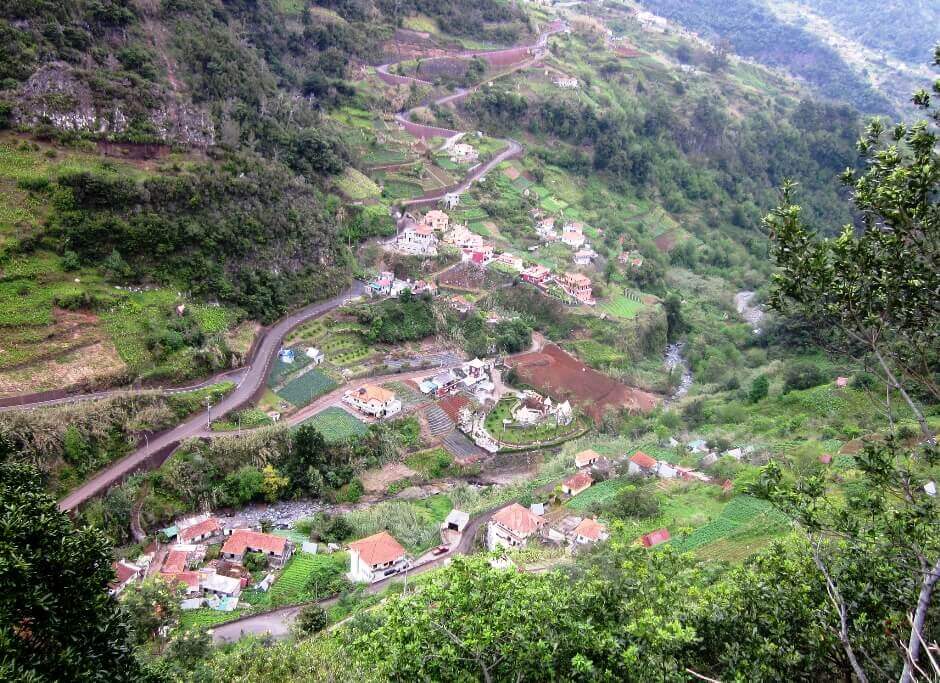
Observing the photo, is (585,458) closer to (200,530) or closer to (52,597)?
(200,530)

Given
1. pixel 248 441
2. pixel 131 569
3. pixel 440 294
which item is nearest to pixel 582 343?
pixel 440 294

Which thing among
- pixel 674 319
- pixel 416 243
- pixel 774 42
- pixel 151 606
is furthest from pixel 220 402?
pixel 774 42

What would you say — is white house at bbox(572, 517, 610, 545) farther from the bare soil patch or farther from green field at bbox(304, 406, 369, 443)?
green field at bbox(304, 406, 369, 443)

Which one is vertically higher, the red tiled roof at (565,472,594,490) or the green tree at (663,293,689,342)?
the red tiled roof at (565,472,594,490)

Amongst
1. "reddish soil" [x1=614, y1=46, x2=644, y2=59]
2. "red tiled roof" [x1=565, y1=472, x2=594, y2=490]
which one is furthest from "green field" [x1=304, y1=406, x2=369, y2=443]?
"reddish soil" [x1=614, y1=46, x2=644, y2=59]

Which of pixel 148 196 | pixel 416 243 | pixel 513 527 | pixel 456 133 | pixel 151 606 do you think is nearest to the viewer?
pixel 151 606

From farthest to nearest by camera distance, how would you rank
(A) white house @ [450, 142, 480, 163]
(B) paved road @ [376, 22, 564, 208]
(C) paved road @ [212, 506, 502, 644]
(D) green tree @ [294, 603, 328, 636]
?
1. (A) white house @ [450, 142, 480, 163]
2. (B) paved road @ [376, 22, 564, 208]
3. (C) paved road @ [212, 506, 502, 644]
4. (D) green tree @ [294, 603, 328, 636]
